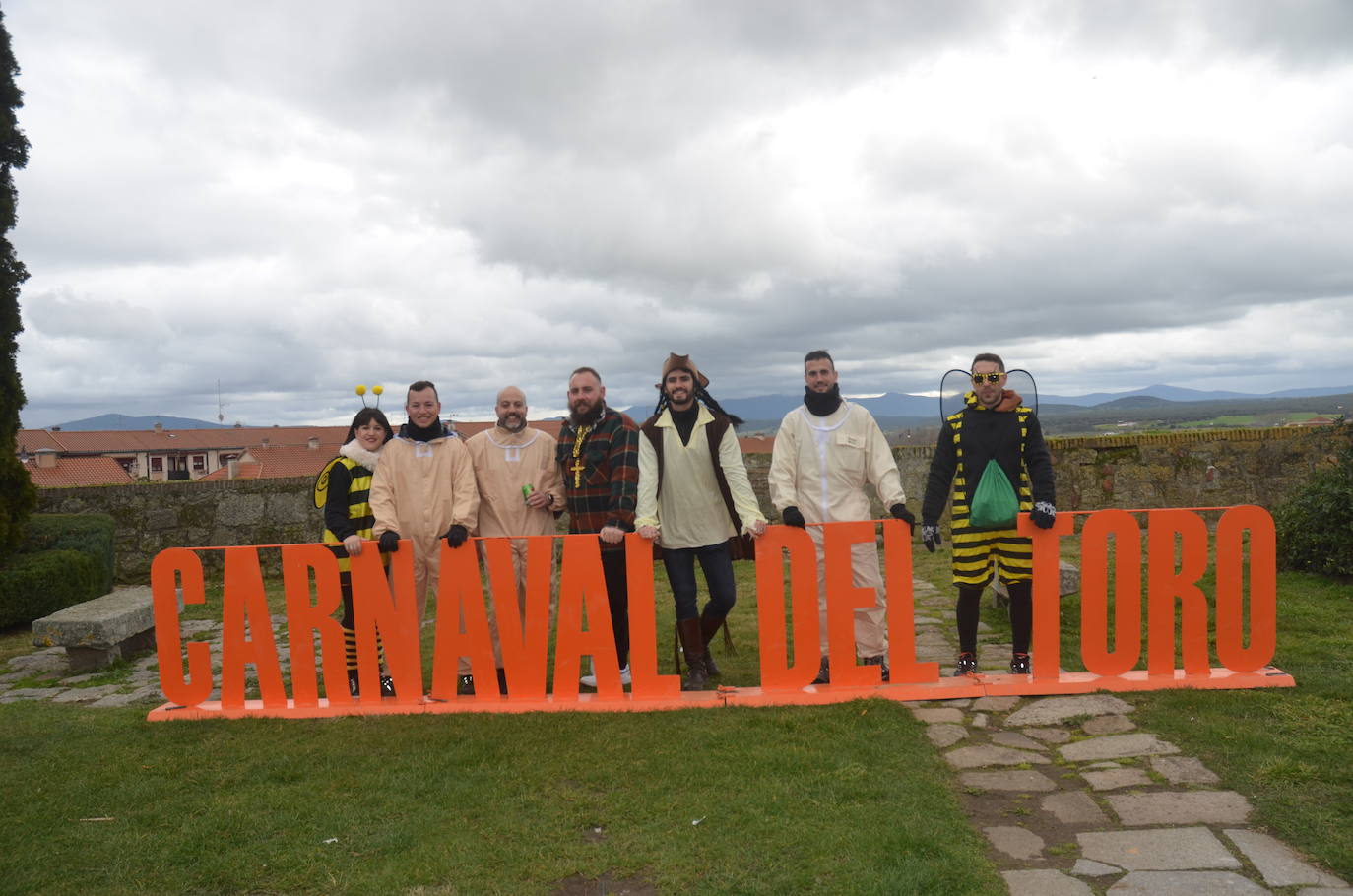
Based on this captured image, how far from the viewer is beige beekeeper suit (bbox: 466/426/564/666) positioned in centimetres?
521

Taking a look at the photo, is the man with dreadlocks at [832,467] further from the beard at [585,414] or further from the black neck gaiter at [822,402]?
the beard at [585,414]

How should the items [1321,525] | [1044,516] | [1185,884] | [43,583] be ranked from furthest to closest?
[43,583]
[1321,525]
[1044,516]
[1185,884]

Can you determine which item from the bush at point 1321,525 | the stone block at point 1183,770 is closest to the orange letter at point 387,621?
the stone block at point 1183,770

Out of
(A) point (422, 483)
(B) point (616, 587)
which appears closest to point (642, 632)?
(B) point (616, 587)

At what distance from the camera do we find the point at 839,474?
4961mm

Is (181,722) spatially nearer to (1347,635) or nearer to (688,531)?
(688,531)

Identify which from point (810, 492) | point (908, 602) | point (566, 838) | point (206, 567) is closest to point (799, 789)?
point (566, 838)

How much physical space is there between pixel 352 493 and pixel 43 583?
5207mm

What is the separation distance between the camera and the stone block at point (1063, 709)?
170 inches

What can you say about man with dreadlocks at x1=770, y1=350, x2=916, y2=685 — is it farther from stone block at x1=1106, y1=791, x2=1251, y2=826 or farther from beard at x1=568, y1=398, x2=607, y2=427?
stone block at x1=1106, y1=791, x2=1251, y2=826

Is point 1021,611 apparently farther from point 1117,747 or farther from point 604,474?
point 604,474

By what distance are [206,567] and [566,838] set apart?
903 cm

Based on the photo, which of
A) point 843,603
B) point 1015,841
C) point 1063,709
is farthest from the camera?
point 843,603

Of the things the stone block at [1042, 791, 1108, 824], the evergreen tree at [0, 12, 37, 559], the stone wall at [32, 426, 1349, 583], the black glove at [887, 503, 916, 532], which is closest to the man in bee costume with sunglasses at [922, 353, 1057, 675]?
the black glove at [887, 503, 916, 532]
